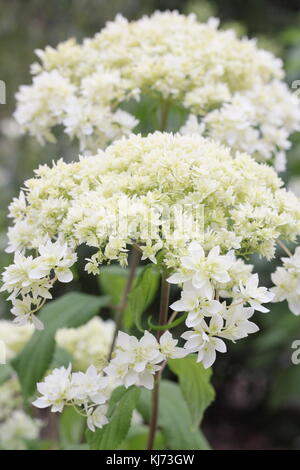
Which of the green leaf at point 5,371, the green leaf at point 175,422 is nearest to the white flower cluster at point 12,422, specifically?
the green leaf at point 5,371

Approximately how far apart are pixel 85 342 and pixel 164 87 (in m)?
0.91

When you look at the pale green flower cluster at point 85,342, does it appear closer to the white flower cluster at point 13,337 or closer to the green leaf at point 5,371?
the white flower cluster at point 13,337

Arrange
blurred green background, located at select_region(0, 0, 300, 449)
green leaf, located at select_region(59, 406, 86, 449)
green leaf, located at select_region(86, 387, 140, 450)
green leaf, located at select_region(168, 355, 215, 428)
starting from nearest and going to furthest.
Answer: green leaf, located at select_region(86, 387, 140, 450) < green leaf, located at select_region(168, 355, 215, 428) < green leaf, located at select_region(59, 406, 86, 449) < blurred green background, located at select_region(0, 0, 300, 449)

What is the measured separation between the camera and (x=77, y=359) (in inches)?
85.0

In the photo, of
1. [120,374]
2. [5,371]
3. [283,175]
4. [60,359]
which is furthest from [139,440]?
[283,175]

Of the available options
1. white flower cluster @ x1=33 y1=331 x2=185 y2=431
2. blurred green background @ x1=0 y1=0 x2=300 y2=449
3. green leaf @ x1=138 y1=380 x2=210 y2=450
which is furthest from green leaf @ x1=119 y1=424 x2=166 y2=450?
blurred green background @ x1=0 y1=0 x2=300 y2=449

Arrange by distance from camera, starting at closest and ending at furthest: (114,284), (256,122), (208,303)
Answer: (208,303) < (256,122) < (114,284)

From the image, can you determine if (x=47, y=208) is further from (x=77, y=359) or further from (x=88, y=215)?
(x=77, y=359)

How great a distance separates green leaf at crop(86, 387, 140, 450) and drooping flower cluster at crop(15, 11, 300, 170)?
0.69 metres

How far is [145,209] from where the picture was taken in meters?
1.17

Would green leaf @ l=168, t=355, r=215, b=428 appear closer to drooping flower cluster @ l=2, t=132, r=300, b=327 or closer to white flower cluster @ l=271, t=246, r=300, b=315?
white flower cluster @ l=271, t=246, r=300, b=315

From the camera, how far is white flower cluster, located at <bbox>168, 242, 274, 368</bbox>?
3.65 feet

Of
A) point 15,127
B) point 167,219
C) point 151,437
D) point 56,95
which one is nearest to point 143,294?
point 167,219

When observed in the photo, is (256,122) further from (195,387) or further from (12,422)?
(12,422)
